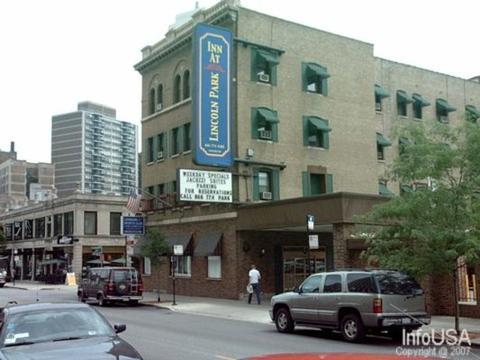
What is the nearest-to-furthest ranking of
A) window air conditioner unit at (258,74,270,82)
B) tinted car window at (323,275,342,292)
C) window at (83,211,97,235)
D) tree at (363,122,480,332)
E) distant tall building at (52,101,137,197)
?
tree at (363,122,480,332), tinted car window at (323,275,342,292), window air conditioner unit at (258,74,270,82), window at (83,211,97,235), distant tall building at (52,101,137,197)

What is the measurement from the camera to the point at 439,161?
16.3m

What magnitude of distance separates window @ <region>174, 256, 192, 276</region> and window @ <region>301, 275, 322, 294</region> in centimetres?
1830

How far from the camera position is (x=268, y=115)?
3338 cm

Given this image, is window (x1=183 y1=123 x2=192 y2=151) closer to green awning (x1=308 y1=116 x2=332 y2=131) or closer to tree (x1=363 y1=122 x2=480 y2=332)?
green awning (x1=308 y1=116 x2=332 y2=131)

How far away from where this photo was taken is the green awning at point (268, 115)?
33.2 m

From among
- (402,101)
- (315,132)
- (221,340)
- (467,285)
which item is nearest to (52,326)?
(221,340)

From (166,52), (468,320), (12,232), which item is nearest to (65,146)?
(12,232)

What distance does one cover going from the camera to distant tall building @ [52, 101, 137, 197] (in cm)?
12500

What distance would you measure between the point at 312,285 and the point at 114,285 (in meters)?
14.2

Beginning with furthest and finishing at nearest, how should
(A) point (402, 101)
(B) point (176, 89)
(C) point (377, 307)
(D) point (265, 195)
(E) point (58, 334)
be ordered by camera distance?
(A) point (402, 101) < (B) point (176, 89) < (D) point (265, 195) < (C) point (377, 307) < (E) point (58, 334)

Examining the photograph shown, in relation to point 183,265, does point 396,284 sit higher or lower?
lower

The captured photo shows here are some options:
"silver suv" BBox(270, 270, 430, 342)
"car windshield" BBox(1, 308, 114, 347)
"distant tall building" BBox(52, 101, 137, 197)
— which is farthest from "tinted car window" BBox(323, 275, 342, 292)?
"distant tall building" BBox(52, 101, 137, 197)

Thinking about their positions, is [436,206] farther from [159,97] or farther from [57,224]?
[57,224]

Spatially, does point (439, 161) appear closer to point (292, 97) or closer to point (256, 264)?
point (256, 264)
